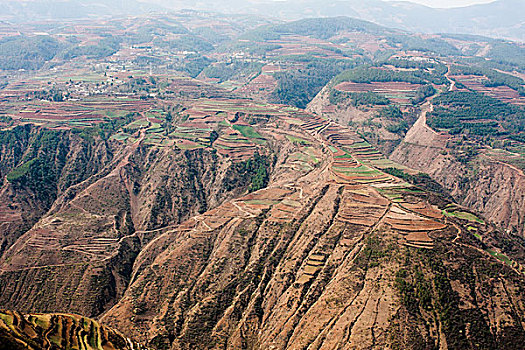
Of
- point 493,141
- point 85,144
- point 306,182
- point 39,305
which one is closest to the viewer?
point 39,305

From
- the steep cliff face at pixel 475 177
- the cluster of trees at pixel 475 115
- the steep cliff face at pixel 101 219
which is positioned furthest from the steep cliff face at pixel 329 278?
the cluster of trees at pixel 475 115

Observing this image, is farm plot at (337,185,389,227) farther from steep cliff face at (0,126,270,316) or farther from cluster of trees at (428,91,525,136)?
cluster of trees at (428,91,525,136)

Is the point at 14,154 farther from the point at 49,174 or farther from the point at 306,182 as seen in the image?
the point at 306,182

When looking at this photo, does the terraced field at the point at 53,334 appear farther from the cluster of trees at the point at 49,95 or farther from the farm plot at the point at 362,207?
the cluster of trees at the point at 49,95

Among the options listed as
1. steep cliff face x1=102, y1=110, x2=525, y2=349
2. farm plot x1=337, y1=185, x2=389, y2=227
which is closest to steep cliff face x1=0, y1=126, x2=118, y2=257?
steep cliff face x1=102, y1=110, x2=525, y2=349

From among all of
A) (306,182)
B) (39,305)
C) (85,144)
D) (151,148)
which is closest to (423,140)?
(306,182)

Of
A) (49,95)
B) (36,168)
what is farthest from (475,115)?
(49,95)

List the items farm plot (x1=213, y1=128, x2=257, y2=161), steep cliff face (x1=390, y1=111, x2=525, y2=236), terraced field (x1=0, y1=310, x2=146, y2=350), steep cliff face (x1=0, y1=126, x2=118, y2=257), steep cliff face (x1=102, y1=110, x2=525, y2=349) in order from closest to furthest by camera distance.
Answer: terraced field (x1=0, y1=310, x2=146, y2=350)
steep cliff face (x1=102, y1=110, x2=525, y2=349)
steep cliff face (x1=0, y1=126, x2=118, y2=257)
steep cliff face (x1=390, y1=111, x2=525, y2=236)
farm plot (x1=213, y1=128, x2=257, y2=161)
